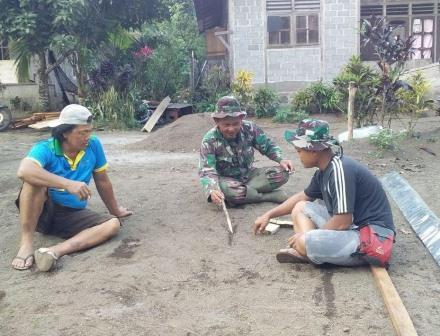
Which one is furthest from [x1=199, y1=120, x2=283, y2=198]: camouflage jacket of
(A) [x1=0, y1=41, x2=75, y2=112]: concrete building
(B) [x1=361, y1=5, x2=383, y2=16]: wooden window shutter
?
(B) [x1=361, y1=5, x2=383, y2=16]: wooden window shutter

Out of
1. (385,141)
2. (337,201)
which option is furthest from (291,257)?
(385,141)

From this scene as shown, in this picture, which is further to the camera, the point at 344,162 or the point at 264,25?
the point at 264,25

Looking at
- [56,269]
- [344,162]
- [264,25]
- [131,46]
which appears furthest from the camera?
[131,46]

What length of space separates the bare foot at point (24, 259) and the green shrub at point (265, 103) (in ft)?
33.5

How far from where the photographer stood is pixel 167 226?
4.88 metres

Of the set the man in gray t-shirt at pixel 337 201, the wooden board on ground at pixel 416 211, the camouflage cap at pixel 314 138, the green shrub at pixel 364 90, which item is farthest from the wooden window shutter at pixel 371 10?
the camouflage cap at pixel 314 138

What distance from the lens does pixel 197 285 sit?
360cm

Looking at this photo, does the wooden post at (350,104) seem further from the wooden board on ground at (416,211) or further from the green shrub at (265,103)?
the green shrub at (265,103)

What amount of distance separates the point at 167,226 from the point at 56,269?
47.6 inches

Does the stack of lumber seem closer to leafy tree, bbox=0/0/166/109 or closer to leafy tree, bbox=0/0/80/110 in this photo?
leafy tree, bbox=0/0/166/109

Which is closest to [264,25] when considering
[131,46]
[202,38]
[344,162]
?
[131,46]

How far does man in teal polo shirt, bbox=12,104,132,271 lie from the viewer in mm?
3926

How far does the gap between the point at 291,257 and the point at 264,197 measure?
1672 millimetres

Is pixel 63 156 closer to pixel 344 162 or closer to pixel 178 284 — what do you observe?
pixel 178 284
